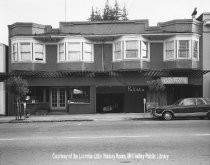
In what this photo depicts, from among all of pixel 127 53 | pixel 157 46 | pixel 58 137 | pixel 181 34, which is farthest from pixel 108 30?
pixel 58 137

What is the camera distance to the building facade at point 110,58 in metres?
25.4

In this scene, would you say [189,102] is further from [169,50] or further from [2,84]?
[2,84]

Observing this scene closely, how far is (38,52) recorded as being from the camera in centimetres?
2628

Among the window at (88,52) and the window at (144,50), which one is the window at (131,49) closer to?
the window at (144,50)

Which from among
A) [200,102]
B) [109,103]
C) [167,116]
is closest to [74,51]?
[109,103]

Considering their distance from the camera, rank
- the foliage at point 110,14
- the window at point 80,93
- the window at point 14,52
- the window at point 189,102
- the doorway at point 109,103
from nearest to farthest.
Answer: the window at point 189,102 < the window at point 14,52 < the window at point 80,93 < the doorway at point 109,103 < the foliage at point 110,14

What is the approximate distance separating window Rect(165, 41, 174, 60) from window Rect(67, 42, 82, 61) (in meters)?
7.29

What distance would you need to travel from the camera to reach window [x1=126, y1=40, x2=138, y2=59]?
25391 millimetres

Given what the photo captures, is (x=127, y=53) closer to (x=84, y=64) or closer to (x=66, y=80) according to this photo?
(x=84, y=64)

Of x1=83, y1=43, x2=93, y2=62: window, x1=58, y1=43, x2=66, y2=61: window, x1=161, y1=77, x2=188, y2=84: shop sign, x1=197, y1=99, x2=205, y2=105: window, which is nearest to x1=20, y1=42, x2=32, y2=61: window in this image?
x1=58, y1=43, x2=66, y2=61: window

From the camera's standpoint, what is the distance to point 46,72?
25.8 m

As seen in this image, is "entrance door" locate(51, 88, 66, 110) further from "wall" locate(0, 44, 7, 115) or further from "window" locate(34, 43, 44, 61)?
"wall" locate(0, 44, 7, 115)

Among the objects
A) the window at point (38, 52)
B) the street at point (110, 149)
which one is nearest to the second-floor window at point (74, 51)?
the window at point (38, 52)

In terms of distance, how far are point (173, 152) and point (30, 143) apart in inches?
201
